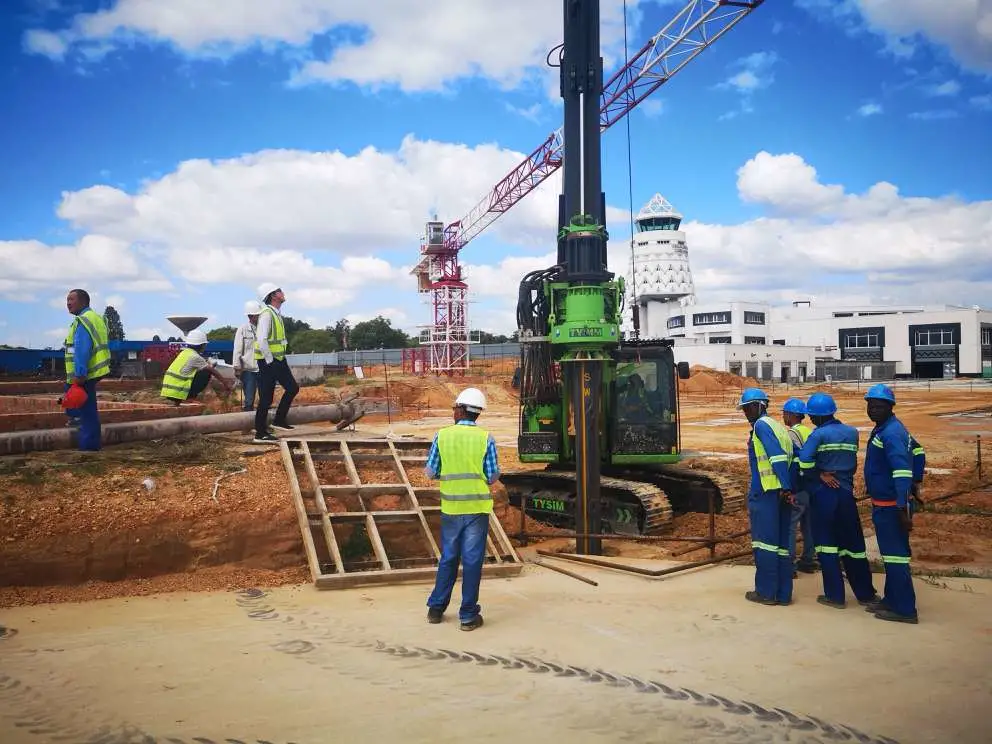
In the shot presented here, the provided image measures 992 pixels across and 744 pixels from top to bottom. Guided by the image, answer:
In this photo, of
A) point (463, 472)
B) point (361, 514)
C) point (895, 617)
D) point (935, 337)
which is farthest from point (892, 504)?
point (935, 337)

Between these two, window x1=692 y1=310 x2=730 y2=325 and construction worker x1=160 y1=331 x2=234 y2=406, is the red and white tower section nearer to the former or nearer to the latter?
window x1=692 y1=310 x2=730 y2=325

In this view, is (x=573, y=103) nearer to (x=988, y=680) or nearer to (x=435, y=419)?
(x=988, y=680)

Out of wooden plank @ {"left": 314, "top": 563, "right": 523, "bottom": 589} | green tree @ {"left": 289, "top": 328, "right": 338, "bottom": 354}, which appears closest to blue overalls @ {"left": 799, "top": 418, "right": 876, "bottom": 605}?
wooden plank @ {"left": 314, "top": 563, "right": 523, "bottom": 589}

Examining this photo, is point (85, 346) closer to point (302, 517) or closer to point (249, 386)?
point (302, 517)

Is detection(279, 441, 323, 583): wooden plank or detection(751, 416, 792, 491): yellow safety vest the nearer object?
detection(751, 416, 792, 491): yellow safety vest

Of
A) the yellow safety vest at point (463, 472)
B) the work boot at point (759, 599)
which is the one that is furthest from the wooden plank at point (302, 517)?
the work boot at point (759, 599)

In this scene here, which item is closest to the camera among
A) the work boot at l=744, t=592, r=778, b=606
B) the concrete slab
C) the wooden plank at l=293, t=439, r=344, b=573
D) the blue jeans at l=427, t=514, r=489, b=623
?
the concrete slab

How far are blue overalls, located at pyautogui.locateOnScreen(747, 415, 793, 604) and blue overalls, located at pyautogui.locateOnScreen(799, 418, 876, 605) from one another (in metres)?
0.26

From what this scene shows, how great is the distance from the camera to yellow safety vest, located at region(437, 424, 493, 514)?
5.63m

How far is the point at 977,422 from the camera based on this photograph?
86.6ft

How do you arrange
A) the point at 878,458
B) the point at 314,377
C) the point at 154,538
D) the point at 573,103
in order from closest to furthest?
1. the point at 878,458
2. the point at 154,538
3. the point at 573,103
4. the point at 314,377

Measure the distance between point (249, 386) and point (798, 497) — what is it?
7.20 metres

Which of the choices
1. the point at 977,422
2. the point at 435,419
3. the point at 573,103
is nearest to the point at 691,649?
the point at 573,103

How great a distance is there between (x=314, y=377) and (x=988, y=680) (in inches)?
1618
